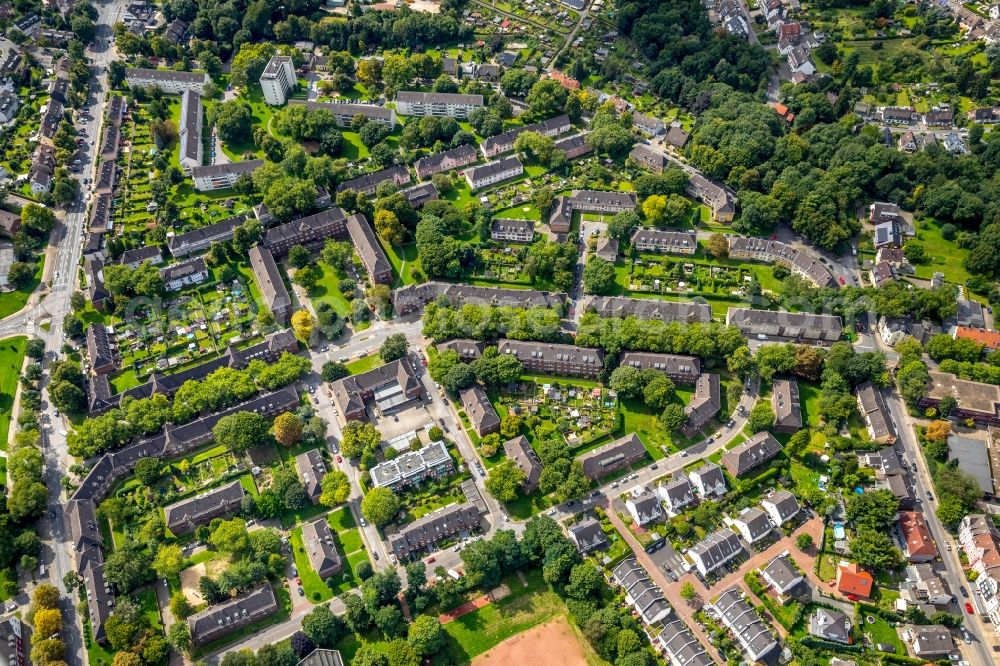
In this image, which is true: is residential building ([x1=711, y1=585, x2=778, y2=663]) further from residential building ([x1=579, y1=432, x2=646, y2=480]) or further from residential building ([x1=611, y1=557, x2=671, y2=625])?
residential building ([x1=579, y1=432, x2=646, y2=480])

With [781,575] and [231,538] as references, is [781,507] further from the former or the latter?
[231,538]

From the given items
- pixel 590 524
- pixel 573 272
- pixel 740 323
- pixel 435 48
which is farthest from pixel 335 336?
pixel 435 48

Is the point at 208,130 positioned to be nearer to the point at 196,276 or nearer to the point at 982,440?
the point at 196,276

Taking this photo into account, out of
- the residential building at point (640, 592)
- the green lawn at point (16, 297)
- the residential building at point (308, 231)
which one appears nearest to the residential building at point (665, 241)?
the residential building at point (308, 231)

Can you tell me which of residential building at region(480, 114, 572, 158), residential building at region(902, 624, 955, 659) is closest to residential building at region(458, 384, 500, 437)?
residential building at region(902, 624, 955, 659)

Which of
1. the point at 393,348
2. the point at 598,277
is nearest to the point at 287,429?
the point at 393,348

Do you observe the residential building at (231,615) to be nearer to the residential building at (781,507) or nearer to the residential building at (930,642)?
the residential building at (781,507)

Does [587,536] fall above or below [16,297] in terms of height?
below

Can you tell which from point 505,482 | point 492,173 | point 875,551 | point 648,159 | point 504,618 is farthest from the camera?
point 648,159
